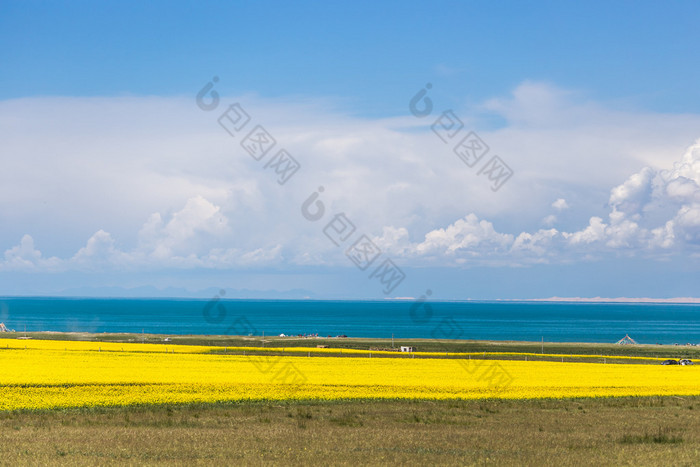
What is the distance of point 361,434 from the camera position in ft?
79.4

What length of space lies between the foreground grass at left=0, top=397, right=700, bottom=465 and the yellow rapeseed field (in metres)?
2.69

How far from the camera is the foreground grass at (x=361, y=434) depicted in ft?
65.2

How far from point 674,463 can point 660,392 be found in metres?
22.4

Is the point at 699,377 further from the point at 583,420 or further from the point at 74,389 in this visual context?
the point at 74,389

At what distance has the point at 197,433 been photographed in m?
23.8

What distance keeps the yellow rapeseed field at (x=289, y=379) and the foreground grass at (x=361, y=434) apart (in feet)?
8.82

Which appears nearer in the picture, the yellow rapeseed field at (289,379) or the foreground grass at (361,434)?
the foreground grass at (361,434)

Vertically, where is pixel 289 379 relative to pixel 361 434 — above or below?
below

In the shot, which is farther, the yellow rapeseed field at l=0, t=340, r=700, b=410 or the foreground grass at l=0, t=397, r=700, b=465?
the yellow rapeseed field at l=0, t=340, r=700, b=410

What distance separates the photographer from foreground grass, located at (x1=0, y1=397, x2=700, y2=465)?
65.2ft

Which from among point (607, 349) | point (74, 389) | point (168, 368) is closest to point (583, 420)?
point (74, 389)

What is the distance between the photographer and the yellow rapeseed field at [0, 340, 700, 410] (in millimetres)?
33438

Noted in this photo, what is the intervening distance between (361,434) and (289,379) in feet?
55.0

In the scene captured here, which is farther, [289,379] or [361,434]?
[289,379]
